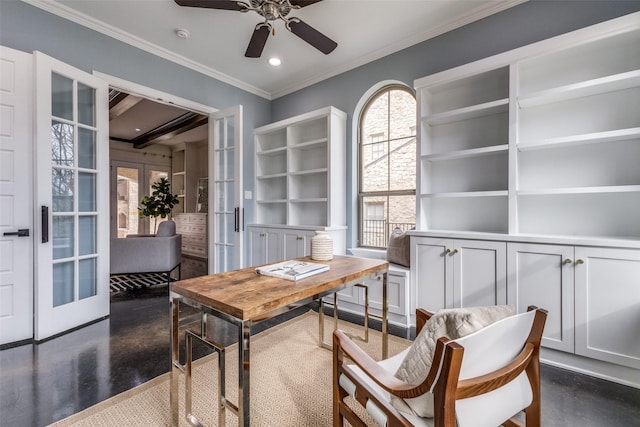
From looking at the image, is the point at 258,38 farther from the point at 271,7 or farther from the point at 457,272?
the point at 457,272

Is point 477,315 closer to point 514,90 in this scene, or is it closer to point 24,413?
point 514,90

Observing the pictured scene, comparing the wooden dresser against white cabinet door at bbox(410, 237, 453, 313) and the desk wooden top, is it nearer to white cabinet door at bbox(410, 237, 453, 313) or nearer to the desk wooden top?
white cabinet door at bbox(410, 237, 453, 313)

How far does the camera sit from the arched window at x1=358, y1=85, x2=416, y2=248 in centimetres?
330

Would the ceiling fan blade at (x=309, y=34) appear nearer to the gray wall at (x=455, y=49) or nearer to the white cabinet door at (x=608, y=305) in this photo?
the gray wall at (x=455, y=49)

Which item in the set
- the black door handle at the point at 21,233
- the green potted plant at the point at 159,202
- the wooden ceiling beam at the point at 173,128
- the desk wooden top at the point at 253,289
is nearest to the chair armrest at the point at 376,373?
the desk wooden top at the point at 253,289

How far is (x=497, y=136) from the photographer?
8.68 feet

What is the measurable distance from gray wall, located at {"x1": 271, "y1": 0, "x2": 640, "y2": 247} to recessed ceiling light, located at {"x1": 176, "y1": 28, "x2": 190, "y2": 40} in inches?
63.8

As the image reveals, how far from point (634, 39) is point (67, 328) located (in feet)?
16.6

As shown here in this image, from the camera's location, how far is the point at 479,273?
2.37m

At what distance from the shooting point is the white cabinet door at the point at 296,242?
11.5ft

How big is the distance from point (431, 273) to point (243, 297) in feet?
6.35

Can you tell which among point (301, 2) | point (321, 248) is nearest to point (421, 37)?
point (301, 2)

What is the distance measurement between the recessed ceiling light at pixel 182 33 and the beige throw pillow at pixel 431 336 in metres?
3.48

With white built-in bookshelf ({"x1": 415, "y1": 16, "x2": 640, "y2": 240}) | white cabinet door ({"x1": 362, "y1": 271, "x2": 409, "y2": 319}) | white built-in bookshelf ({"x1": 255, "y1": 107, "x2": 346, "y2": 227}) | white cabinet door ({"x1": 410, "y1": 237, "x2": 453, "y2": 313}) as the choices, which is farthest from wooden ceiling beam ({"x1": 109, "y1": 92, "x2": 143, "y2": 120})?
white cabinet door ({"x1": 410, "y1": 237, "x2": 453, "y2": 313})
